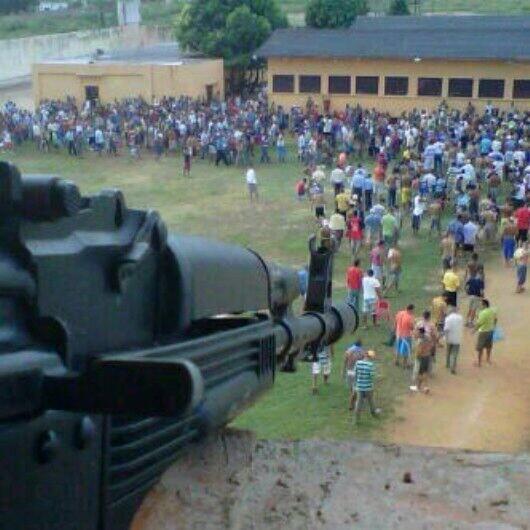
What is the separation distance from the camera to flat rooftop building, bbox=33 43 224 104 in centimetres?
3219

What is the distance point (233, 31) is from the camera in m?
34.8

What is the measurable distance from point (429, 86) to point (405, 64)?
105 centimetres

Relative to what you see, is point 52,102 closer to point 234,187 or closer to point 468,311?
point 234,187

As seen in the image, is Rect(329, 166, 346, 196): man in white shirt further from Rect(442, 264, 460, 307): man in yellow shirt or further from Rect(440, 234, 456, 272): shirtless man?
Rect(442, 264, 460, 307): man in yellow shirt

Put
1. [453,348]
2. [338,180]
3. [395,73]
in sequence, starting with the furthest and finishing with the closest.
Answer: [395,73], [338,180], [453,348]

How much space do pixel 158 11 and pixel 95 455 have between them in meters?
61.0

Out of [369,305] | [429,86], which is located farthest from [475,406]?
[429,86]

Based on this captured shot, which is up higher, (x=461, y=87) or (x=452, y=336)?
(x=461, y=87)

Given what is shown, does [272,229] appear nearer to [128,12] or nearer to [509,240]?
[509,240]

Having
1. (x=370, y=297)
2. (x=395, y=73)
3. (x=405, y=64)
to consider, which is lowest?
(x=370, y=297)

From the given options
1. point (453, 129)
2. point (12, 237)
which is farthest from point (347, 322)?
point (453, 129)

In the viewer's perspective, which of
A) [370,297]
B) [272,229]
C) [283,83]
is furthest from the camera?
[283,83]

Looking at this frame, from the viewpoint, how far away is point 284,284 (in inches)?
126

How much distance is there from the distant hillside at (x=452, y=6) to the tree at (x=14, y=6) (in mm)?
16231
